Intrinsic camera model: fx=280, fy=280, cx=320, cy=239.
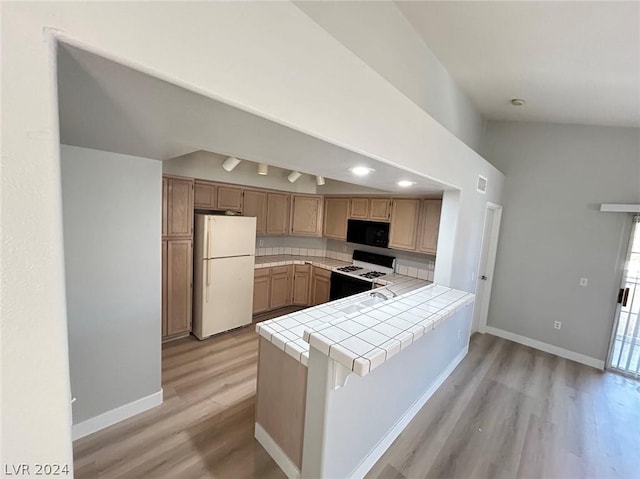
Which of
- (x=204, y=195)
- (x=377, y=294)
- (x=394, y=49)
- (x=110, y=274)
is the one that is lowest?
(x=377, y=294)

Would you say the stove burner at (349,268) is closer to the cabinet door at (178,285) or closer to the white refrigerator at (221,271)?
the white refrigerator at (221,271)

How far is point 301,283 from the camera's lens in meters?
4.72

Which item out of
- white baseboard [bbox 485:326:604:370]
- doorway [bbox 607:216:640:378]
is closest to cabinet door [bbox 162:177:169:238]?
white baseboard [bbox 485:326:604:370]

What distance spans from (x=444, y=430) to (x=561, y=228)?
10.1 ft

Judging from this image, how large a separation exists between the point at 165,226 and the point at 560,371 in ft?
16.2

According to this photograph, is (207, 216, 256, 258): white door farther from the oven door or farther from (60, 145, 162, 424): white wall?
the oven door

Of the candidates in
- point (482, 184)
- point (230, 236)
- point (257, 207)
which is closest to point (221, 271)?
point (230, 236)

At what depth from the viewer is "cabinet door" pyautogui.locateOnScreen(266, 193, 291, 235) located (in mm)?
4438

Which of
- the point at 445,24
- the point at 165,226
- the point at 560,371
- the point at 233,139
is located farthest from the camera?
the point at 560,371

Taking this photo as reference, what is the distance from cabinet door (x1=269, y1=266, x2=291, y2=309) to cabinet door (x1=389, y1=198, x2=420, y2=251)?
176 centimetres

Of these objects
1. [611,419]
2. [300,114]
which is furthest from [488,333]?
[300,114]

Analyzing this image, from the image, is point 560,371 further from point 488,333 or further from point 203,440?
point 203,440

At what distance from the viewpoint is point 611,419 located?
257 cm

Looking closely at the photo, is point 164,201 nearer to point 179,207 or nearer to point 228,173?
point 179,207
